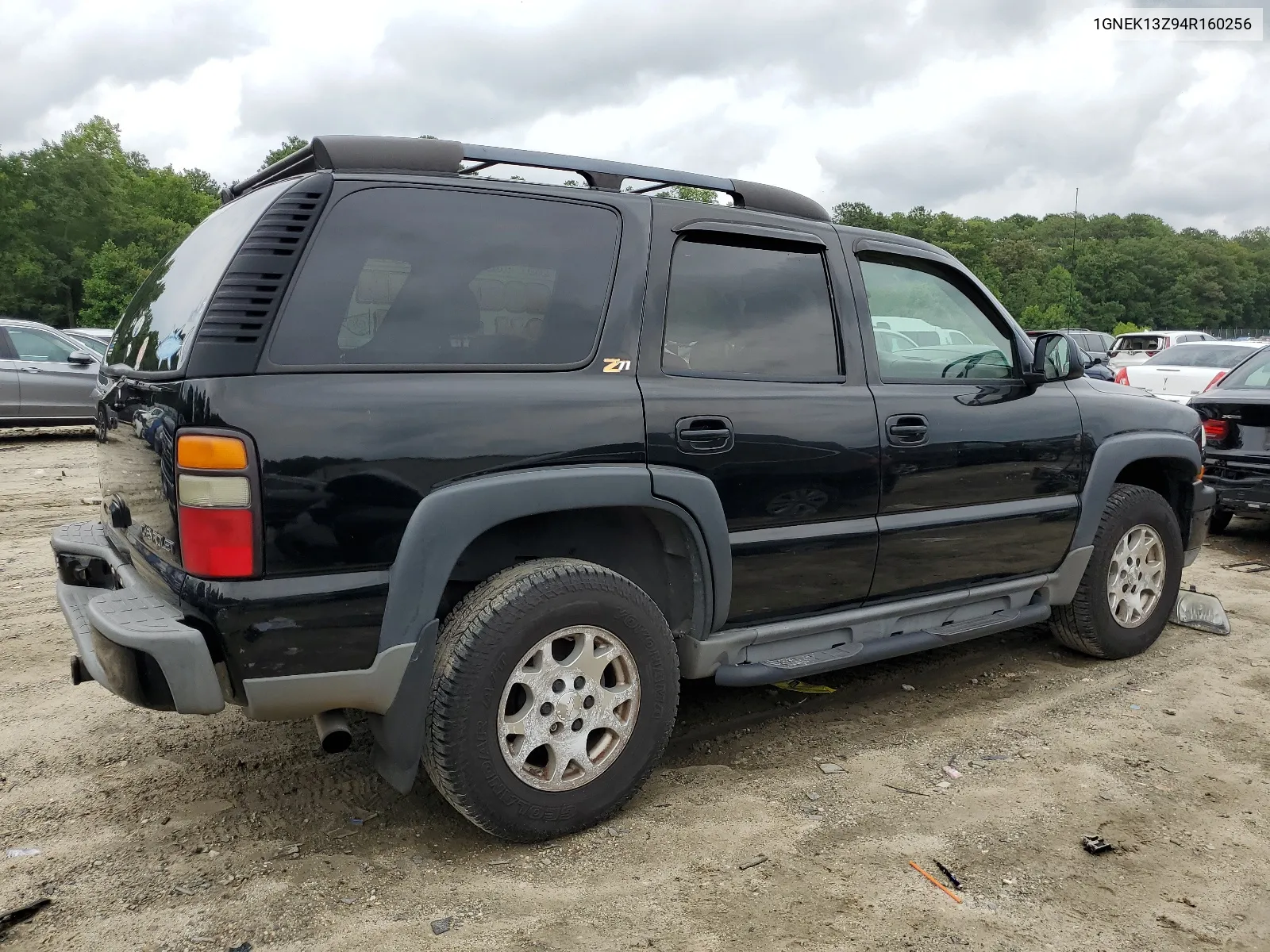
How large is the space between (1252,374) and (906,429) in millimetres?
5355

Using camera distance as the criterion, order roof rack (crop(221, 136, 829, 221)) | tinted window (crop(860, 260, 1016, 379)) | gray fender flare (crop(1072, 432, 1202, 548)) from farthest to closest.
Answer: gray fender flare (crop(1072, 432, 1202, 548)) → tinted window (crop(860, 260, 1016, 379)) → roof rack (crop(221, 136, 829, 221))

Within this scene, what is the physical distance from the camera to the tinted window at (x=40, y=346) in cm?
1157

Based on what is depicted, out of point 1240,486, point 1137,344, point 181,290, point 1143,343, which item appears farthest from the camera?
point 1137,344

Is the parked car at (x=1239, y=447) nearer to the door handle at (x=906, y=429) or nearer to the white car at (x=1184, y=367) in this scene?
the door handle at (x=906, y=429)

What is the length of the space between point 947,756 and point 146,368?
9.72 feet

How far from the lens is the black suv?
2.45 meters

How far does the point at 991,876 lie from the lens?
2713 millimetres

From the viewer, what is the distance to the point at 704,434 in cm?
306

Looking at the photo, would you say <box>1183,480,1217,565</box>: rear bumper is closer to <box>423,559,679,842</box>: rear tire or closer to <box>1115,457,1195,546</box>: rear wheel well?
<box>1115,457,1195,546</box>: rear wheel well

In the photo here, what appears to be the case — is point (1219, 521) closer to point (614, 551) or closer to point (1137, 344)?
point (614, 551)

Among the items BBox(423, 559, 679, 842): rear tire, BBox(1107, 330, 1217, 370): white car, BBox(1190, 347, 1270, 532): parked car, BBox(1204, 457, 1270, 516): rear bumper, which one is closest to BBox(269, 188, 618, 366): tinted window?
BBox(423, 559, 679, 842): rear tire

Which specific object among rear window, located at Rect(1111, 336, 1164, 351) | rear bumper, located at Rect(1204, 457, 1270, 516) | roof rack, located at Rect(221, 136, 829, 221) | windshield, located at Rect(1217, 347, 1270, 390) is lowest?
rear bumper, located at Rect(1204, 457, 1270, 516)

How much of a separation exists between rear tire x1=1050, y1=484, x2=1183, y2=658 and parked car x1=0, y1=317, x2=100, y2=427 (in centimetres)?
1096

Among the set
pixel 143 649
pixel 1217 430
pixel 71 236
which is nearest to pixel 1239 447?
pixel 1217 430
